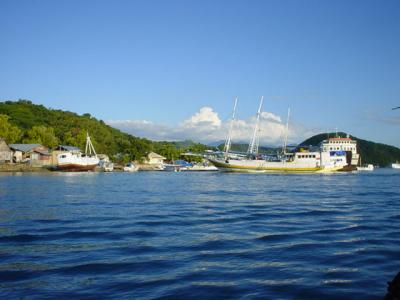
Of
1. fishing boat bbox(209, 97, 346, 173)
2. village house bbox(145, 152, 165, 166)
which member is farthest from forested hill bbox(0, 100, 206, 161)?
fishing boat bbox(209, 97, 346, 173)

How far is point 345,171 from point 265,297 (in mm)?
95577

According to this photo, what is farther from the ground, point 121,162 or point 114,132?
point 114,132

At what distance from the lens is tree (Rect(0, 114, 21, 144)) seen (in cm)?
9153

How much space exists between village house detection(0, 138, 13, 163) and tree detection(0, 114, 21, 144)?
7.43 metres

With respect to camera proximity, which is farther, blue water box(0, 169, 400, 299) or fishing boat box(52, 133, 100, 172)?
fishing boat box(52, 133, 100, 172)

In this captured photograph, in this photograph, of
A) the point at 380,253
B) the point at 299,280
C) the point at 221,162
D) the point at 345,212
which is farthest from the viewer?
the point at 221,162

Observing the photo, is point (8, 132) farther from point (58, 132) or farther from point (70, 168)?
point (70, 168)

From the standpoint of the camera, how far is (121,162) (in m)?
119

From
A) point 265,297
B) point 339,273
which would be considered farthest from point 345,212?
point 265,297

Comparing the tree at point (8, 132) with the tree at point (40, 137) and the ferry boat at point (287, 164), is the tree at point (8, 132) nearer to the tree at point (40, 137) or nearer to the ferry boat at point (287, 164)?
the tree at point (40, 137)

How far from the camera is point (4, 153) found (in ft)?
276

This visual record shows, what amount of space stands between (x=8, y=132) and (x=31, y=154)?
10293mm

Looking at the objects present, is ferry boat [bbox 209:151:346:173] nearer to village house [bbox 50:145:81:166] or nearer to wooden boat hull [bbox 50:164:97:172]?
wooden boat hull [bbox 50:164:97:172]

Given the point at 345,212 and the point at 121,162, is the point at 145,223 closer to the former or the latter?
the point at 345,212
